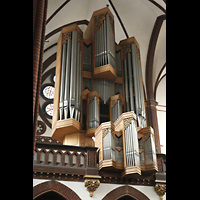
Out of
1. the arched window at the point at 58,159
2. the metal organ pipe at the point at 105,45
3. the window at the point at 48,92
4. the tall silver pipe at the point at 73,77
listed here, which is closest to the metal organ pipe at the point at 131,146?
the arched window at the point at 58,159

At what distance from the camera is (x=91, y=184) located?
8188 millimetres

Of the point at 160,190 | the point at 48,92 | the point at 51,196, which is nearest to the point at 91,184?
the point at 51,196

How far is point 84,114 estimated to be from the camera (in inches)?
434

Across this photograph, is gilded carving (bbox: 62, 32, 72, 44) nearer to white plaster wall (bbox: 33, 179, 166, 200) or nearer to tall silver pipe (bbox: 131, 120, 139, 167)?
tall silver pipe (bbox: 131, 120, 139, 167)

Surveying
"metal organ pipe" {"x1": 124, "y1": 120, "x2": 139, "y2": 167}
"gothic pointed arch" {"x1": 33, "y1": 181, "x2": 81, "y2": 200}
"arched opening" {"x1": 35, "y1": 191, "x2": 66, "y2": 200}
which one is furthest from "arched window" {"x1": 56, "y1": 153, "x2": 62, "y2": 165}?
"metal organ pipe" {"x1": 124, "y1": 120, "x2": 139, "y2": 167}

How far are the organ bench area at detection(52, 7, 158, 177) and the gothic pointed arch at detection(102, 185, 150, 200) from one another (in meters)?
0.53

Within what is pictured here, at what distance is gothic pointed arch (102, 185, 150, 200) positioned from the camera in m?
8.41

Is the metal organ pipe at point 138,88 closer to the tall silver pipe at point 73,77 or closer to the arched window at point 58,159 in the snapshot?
the tall silver pipe at point 73,77

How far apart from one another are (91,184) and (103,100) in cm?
372

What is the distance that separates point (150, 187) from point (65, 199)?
2.60 metres

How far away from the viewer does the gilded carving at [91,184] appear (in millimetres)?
8164
